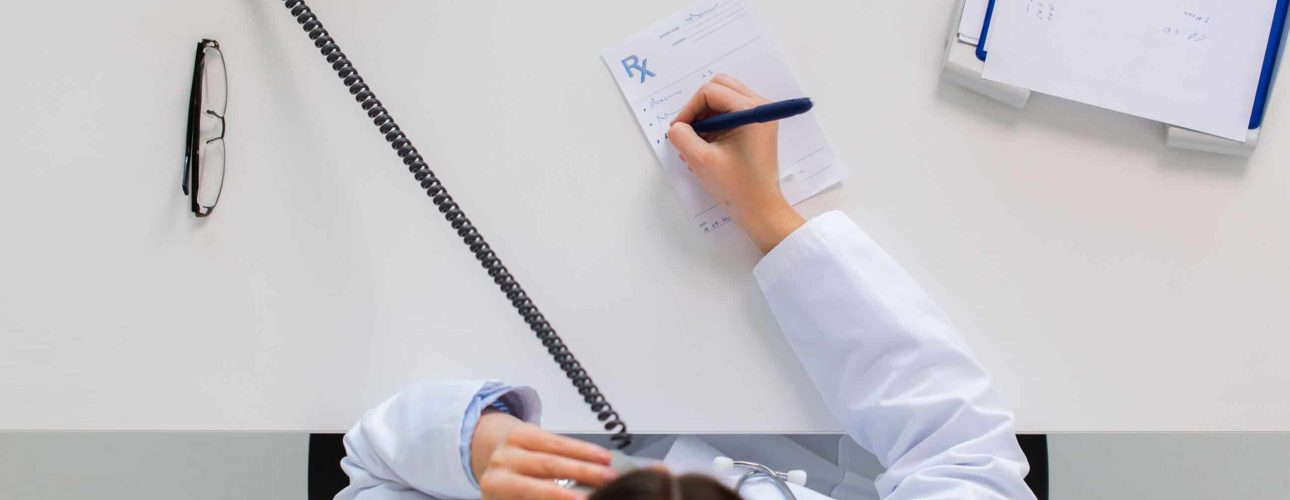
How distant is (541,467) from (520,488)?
0.7 inches

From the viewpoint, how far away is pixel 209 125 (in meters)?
0.78

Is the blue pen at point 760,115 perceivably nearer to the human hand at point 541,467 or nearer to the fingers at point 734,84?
the fingers at point 734,84

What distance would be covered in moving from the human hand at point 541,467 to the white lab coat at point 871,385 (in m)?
0.13

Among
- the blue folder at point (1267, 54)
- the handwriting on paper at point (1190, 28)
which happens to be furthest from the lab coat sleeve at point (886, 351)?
the handwriting on paper at point (1190, 28)

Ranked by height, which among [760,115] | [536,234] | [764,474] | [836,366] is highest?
[760,115]

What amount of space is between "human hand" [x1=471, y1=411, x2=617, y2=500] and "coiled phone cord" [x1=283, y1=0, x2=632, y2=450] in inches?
4.7

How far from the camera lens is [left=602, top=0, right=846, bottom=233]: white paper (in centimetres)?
78

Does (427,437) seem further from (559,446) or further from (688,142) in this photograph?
(688,142)

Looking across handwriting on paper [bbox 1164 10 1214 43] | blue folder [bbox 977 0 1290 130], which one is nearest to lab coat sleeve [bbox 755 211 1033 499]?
blue folder [bbox 977 0 1290 130]

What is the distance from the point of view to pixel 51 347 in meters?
0.77

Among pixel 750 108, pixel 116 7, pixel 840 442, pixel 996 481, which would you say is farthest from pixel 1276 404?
pixel 116 7

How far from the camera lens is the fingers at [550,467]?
1.85 feet

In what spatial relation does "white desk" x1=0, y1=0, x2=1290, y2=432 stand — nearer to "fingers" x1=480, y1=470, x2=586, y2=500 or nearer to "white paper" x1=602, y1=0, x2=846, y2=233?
"white paper" x1=602, y1=0, x2=846, y2=233

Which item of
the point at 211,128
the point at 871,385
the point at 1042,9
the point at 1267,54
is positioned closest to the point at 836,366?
the point at 871,385
